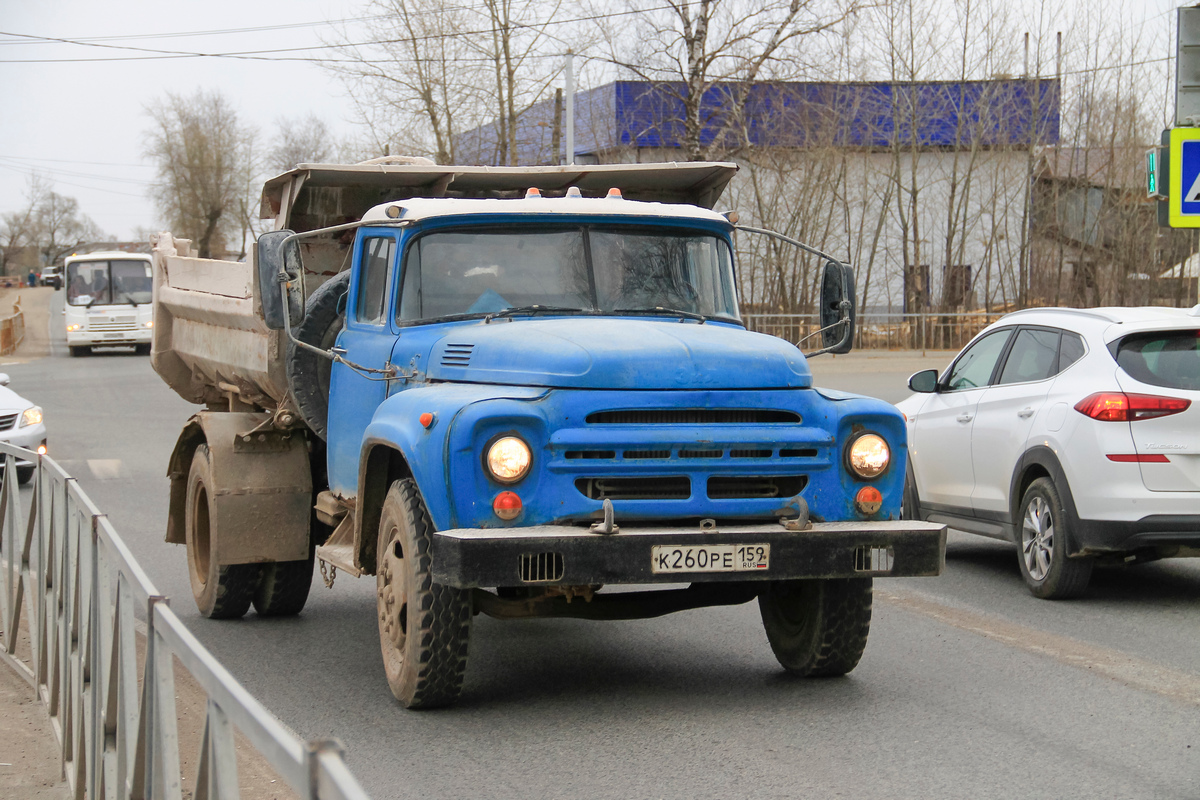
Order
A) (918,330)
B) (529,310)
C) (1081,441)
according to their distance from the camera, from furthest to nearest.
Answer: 1. (918,330)
2. (1081,441)
3. (529,310)

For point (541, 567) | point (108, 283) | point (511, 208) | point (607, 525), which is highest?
point (511, 208)

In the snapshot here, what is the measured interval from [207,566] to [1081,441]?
5.19 metres

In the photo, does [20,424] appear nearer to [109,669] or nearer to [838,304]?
[838,304]

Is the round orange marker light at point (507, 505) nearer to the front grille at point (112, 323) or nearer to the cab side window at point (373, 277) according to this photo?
the cab side window at point (373, 277)

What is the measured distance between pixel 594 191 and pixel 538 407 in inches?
142

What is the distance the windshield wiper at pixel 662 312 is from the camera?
679cm

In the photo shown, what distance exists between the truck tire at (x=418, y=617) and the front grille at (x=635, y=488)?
684 millimetres

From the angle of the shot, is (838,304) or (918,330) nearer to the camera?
(838,304)

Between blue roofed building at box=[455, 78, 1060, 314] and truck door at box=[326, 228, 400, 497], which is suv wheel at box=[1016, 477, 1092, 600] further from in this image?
blue roofed building at box=[455, 78, 1060, 314]

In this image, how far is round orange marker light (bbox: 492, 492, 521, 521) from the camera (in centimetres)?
556

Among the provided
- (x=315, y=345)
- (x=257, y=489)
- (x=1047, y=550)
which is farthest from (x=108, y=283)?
(x=1047, y=550)

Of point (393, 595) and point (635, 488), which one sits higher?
point (635, 488)

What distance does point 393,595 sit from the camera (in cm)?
611

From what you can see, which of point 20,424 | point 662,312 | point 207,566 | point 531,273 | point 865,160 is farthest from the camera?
point 865,160
